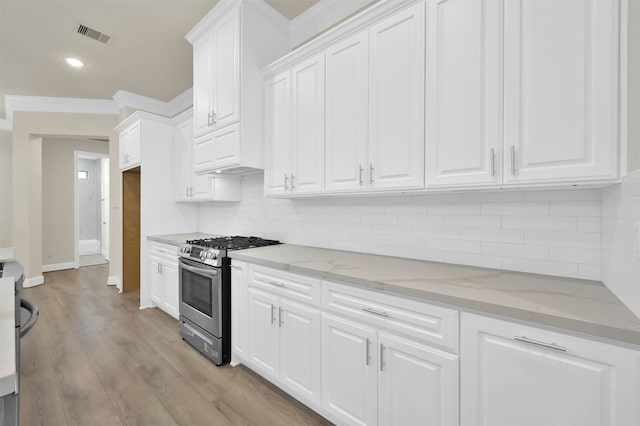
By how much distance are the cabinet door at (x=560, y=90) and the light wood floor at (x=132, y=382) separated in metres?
1.90

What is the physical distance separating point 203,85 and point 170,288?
2.26 m

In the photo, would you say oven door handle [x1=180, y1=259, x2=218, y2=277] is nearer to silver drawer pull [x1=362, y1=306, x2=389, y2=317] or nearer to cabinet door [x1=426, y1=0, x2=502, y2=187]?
silver drawer pull [x1=362, y1=306, x2=389, y2=317]

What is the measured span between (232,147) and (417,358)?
2156mm

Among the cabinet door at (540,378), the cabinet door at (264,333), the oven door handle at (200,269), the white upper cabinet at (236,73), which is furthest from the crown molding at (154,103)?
the cabinet door at (540,378)

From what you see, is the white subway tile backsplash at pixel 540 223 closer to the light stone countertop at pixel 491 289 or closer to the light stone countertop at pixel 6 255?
the light stone countertop at pixel 491 289

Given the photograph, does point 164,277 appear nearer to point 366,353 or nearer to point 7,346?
point 366,353

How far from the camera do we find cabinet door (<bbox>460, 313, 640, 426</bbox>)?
92 cm

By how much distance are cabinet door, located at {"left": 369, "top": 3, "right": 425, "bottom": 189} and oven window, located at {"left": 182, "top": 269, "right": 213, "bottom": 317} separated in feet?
5.43

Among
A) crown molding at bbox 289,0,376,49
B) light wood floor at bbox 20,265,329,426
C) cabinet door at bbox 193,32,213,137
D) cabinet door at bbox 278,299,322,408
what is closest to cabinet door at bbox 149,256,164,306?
light wood floor at bbox 20,265,329,426

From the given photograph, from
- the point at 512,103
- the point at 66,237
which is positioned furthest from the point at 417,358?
the point at 66,237

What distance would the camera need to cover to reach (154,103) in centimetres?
474

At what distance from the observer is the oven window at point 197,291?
8.08ft

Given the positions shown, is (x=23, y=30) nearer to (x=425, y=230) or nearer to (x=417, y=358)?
(x=425, y=230)

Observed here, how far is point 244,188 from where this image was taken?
11.1 ft
